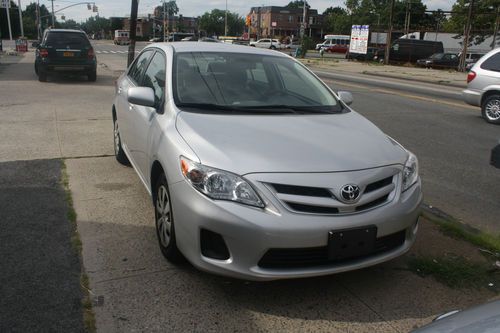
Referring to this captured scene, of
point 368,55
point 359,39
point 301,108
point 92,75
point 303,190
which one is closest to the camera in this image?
point 303,190

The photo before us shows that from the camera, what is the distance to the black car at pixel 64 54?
15.9 meters

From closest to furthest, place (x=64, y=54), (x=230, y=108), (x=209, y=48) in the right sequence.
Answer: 1. (x=230, y=108)
2. (x=209, y=48)
3. (x=64, y=54)

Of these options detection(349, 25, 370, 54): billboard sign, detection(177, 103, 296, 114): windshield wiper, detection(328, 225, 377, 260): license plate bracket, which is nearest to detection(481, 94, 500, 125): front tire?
detection(177, 103, 296, 114): windshield wiper

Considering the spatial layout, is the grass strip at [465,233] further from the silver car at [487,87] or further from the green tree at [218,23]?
the green tree at [218,23]

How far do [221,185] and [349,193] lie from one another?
78 centimetres

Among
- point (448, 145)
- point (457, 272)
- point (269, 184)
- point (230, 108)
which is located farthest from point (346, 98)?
point (448, 145)

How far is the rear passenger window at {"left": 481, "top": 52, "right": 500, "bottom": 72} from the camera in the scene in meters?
10.7

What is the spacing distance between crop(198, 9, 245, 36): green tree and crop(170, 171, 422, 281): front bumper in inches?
4610

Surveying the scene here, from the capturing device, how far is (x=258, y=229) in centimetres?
288

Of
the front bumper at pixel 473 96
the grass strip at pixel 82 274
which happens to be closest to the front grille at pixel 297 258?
the grass strip at pixel 82 274

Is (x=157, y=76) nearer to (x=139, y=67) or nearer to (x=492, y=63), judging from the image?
(x=139, y=67)

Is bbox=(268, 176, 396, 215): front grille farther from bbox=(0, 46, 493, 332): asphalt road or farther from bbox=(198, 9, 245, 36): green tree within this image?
bbox=(198, 9, 245, 36): green tree

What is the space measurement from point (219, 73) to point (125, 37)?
3151 inches

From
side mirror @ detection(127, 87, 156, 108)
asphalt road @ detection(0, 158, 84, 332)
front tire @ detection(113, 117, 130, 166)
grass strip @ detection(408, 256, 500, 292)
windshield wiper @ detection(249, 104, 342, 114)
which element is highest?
side mirror @ detection(127, 87, 156, 108)
